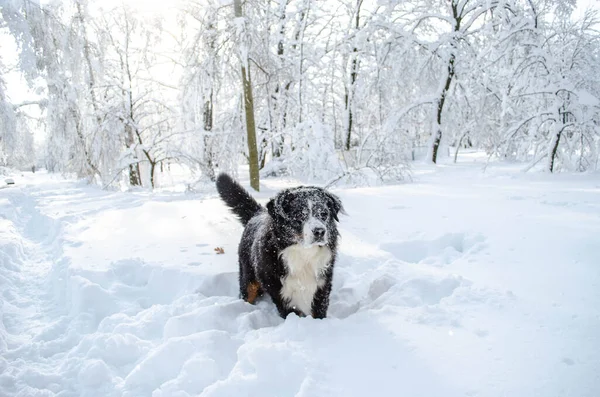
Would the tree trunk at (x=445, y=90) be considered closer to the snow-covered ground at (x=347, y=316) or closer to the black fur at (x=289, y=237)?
the snow-covered ground at (x=347, y=316)

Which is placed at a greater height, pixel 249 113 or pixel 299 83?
pixel 299 83

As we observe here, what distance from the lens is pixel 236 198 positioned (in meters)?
4.25

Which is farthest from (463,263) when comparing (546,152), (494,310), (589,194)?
(546,152)

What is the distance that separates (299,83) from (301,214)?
11573 mm

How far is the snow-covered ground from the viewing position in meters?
1.99

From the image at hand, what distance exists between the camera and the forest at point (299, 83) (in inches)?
369

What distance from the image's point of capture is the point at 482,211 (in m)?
5.21

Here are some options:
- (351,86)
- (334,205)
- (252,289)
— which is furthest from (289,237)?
(351,86)

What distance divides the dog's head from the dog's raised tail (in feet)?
4.01

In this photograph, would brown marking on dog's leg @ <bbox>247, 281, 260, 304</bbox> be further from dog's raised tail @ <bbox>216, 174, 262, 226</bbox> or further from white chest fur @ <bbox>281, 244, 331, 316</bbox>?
dog's raised tail @ <bbox>216, 174, 262, 226</bbox>

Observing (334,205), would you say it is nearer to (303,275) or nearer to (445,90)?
(303,275)

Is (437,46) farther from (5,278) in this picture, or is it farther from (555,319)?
(5,278)

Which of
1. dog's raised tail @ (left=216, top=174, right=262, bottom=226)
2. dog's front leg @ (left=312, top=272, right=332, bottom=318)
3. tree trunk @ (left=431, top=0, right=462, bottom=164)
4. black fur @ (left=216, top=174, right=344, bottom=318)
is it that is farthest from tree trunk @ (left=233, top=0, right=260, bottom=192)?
tree trunk @ (left=431, top=0, right=462, bottom=164)

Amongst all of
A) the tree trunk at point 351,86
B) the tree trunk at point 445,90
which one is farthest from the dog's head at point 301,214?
the tree trunk at point 351,86
